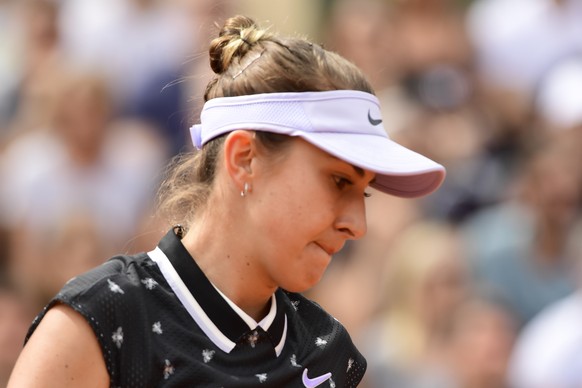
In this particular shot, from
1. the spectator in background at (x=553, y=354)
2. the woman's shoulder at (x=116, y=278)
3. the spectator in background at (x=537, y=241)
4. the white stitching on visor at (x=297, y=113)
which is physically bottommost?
the spectator in background at (x=553, y=354)

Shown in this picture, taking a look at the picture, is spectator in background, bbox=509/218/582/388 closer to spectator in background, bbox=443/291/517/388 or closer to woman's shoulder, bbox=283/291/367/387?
spectator in background, bbox=443/291/517/388

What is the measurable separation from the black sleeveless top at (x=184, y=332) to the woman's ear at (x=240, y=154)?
0.63 feet

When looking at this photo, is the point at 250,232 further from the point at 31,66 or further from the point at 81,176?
the point at 31,66

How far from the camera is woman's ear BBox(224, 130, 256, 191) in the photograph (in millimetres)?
2580

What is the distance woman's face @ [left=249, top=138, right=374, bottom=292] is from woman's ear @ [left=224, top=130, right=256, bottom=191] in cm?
2

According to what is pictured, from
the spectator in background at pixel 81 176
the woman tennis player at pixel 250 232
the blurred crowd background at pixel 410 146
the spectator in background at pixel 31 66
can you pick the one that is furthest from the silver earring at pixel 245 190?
the spectator in background at pixel 31 66

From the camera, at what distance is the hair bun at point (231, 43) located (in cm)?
270

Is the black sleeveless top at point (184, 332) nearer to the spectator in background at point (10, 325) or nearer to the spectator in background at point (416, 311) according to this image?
the spectator in background at point (10, 325)

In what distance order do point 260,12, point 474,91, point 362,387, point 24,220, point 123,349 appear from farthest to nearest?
1. point 260,12
2. point 474,91
3. point 24,220
4. point 362,387
5. point 123,349

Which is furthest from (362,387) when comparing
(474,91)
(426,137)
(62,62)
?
(62,62)

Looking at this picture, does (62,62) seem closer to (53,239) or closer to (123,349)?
(53,239)

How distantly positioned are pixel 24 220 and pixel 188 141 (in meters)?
0.90

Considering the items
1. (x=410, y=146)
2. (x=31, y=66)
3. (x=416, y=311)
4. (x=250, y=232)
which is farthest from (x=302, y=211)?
(x=31, y=66)

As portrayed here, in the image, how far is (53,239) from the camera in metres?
5.80
